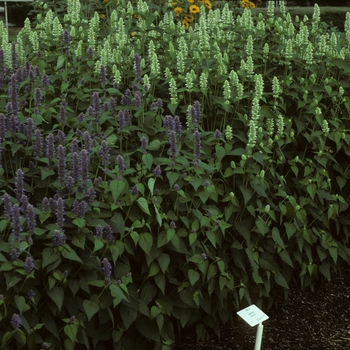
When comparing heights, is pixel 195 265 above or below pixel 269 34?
below

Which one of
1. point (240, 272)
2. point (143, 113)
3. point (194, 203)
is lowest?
point (240, 272)

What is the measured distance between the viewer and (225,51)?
450 centimetres

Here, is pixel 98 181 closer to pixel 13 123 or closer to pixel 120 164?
pixel 120 164

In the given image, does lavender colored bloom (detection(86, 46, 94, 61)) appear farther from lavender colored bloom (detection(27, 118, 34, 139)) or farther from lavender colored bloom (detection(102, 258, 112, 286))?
lavender colored bloom (detection(102, 258, 112, 286))

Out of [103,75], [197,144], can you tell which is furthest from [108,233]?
[103,75]

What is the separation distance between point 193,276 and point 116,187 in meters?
0.67

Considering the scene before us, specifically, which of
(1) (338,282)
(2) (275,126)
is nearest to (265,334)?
(1) (338,282)

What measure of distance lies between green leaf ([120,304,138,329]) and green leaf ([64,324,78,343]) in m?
0.31

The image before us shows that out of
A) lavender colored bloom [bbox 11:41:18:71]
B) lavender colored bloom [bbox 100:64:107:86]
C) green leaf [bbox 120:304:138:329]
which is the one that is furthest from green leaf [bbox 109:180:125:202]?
lavender colored bloom [bbox 11:41:18:71]

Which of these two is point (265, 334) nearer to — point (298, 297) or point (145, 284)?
point (298, 297)

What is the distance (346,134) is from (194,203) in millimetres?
1343

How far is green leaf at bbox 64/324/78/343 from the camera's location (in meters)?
3.10

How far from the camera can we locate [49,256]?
9.95 feet

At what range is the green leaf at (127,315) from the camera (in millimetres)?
3359
